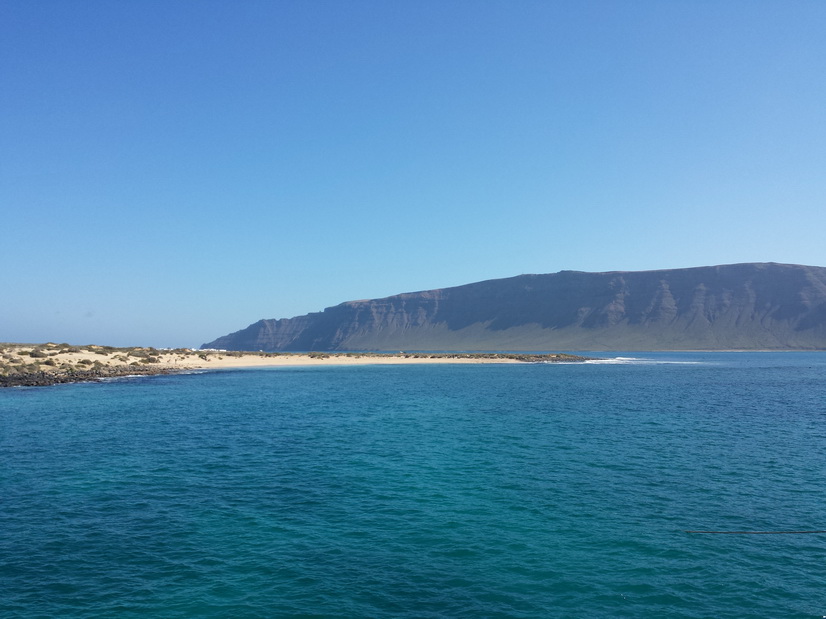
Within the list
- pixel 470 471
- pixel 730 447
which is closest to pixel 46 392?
pixel 470 471

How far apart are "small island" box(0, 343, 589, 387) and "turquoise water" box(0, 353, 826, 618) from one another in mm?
33704

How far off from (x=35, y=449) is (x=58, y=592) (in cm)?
1762

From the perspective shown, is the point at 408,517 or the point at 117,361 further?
the point at 117,361

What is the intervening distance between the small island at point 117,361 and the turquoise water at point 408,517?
111ft

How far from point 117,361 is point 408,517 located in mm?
82597

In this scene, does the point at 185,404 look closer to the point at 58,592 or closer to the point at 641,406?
the point at 58,592

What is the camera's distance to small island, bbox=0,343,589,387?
64.4 m

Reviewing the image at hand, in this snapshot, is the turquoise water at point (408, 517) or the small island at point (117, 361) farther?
the small island at point (117, 361)

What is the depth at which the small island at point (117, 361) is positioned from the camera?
64.4m

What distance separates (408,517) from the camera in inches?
645

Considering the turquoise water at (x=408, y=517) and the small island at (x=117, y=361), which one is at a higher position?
the small island at (x=117, y=361)

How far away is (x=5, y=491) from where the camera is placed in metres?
18.6

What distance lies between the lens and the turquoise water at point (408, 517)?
11.4 metres

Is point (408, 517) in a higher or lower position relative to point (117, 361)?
lower
